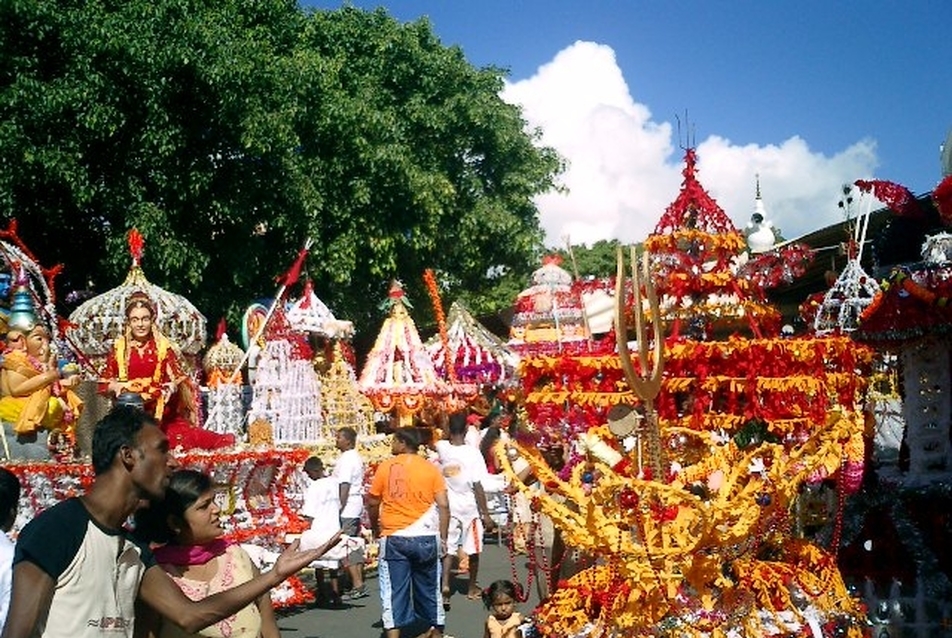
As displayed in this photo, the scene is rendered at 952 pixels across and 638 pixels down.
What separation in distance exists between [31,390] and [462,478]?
4253mm

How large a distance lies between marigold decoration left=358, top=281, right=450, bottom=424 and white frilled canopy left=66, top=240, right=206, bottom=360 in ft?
28.9

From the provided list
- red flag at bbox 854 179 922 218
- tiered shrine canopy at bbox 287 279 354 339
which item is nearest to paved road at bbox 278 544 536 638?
red flag at bbox 854 179 922 218

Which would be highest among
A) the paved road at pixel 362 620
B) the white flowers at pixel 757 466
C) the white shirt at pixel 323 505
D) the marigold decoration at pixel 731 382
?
the marigold decoration at pixel 731 382

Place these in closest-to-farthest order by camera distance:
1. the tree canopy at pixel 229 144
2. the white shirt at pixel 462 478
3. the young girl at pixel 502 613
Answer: the young girl at pixel 502 613 < the white shirt at pixel 462 478 < the tree canopy at pixel 229 144

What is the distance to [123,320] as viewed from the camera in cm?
1039

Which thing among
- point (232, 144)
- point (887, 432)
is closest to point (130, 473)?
point (887, 432)

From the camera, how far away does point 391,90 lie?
27.2 meters

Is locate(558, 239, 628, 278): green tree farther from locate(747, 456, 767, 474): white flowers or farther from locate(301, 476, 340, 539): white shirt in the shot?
locate(747, 456, 767, 474): white flowers

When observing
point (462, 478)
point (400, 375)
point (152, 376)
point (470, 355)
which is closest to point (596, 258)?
point (470, 355)

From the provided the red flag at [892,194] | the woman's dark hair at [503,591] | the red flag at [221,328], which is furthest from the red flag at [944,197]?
the red flag at [221,328]

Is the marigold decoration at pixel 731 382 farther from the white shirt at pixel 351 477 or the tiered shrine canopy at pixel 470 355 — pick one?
the tiered shrine canopy at pixel 470 355

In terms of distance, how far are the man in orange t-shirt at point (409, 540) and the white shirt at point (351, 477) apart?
81.3 inches

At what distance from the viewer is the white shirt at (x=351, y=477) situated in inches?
415

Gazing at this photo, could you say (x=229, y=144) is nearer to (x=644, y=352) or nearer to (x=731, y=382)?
(x=731, y=382)
